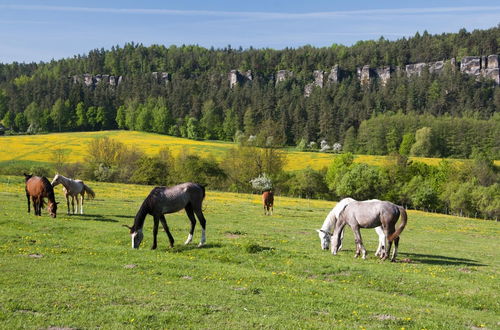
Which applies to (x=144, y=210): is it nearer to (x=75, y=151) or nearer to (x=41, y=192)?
(x=41, y=192)

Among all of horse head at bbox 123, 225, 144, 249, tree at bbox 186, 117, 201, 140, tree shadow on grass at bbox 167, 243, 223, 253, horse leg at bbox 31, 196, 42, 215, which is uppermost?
tree at bbox 186, 117, 201, 140

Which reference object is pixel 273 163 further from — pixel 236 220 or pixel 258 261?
pixel 258 261

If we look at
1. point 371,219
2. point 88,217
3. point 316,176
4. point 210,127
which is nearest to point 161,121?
point 210,127

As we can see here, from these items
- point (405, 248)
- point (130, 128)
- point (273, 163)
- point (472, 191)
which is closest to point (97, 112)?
point (130, 128)

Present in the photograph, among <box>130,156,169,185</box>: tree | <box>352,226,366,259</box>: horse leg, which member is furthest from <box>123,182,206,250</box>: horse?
<box>130,156,169,185</box>: tree

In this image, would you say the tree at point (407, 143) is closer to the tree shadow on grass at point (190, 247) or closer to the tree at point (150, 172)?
the tree at point (150, 172)

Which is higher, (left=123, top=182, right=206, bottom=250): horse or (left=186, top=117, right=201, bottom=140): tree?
(left=186, top=117, right=201, bottom=140): tree

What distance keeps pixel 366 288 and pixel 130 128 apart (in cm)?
18743

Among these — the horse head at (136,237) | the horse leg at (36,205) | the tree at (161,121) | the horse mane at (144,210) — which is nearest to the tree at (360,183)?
the horse leg at (36,205)

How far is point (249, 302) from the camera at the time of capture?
12391 mm

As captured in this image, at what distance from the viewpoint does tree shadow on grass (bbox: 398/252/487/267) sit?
20344 mm

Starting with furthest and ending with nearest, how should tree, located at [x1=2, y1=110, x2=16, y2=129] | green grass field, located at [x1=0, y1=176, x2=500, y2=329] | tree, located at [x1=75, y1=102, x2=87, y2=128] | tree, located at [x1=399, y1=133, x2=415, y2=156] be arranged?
tree, located at [x1=75, y1=102, x2=87, y2=128]
tree, located at [x1=2, y1=110, x2=16, y2=129]
tree, located at [x1=399, y1=133, x2=415, y2=156]
green grass field, located at [x1=0, y1=176, x2=500, y2=329]

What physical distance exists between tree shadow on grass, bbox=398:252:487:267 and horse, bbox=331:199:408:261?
5.28 ft

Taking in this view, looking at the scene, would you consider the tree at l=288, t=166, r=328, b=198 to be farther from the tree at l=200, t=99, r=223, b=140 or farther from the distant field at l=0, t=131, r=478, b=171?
the tree at l=200, t=99, r=223, b=140
